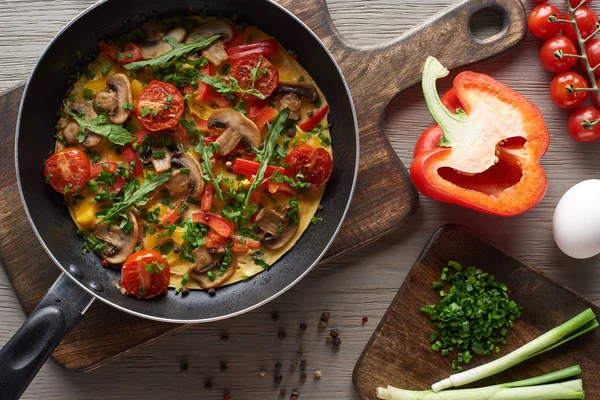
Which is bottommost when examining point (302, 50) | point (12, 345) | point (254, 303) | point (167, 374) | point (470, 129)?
point (167, 374)

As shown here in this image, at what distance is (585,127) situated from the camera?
3.85 metres

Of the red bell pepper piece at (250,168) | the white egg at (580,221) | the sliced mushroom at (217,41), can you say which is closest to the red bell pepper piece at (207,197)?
the red bell pepper piece at (250,168)

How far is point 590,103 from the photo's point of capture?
4059 millimetres

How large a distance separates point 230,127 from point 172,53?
21.5 inches

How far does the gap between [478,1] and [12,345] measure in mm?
3236

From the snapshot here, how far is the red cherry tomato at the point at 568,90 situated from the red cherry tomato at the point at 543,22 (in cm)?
27

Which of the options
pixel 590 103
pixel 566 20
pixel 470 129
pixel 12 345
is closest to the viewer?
pixel 12 345

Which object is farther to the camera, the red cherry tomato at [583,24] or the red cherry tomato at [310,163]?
the red cherry tomato at [583,24]

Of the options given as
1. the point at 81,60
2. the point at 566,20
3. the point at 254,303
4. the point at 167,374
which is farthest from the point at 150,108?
the point at 566,20

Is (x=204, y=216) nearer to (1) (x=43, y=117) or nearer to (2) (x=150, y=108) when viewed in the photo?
(2) (x=150, y=108)

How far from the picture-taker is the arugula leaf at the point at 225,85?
3.62 m

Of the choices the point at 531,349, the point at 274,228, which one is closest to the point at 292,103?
the point at 274,228

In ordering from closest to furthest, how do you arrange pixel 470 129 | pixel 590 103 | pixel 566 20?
1. pixel 470 129
2. pixel 566 20
3. pixel 590 103

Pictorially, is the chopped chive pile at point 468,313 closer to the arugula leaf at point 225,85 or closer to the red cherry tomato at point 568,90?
the red cherry tomato at point 568,90
